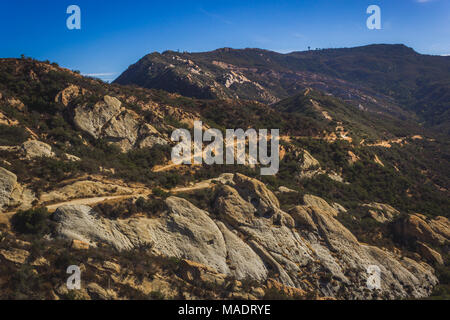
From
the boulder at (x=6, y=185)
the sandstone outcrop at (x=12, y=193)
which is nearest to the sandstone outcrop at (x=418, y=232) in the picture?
the sandstone outcrop at (x=12, y=193)

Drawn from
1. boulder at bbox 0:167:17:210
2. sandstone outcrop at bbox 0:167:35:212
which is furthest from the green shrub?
boulder at bbox 0:167:17:210

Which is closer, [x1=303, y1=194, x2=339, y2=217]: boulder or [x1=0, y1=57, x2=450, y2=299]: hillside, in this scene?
[x1=0, y1=57, x2=450, y2=299]: hillside

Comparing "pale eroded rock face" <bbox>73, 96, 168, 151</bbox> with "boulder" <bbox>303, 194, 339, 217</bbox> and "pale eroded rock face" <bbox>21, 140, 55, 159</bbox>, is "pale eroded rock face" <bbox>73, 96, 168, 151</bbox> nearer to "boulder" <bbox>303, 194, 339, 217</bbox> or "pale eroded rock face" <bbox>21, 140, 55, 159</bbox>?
"pale eroded rock face" <bbox>21, 140, 55, 159</bbox>

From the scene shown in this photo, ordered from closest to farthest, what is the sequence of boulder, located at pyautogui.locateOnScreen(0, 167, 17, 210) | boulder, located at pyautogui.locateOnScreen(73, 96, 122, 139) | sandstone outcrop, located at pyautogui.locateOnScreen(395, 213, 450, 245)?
boulder, located at pyautogui.locateOnScreen(0, 167, 17, 210) < sandstone outcrop, located at pyautogui.locateOnScreen(395, 213, 450, 245) < boulder, located at pyautogui.locateOnScreen(73, 96, 122, 139)

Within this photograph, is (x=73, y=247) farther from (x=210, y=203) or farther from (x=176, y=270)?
(x=210, y=203)

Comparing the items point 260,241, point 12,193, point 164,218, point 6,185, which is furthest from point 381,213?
point 6,185

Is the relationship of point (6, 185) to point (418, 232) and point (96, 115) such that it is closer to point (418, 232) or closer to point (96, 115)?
point (96, 115)
